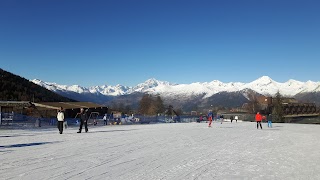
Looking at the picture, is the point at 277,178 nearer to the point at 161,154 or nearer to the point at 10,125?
the point at 161,154

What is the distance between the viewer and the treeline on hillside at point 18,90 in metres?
87.1

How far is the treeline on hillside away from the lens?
3429 inches

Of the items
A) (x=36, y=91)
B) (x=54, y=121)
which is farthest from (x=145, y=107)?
(x=54, y=121)

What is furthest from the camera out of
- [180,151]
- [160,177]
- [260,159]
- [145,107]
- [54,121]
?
[145,107]

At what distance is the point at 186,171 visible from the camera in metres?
8.95

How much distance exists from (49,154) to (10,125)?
21.8 meters

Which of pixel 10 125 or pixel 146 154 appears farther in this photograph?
pixel 10 125

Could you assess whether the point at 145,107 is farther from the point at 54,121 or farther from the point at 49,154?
the point at 49,154

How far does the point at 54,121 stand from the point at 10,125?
6338mm

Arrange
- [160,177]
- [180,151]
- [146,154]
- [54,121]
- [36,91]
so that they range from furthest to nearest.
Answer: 1. [36,91]
2. [54,121]
3. [180,151]
4. [146,154]
5. [160,177]

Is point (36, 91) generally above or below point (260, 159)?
above

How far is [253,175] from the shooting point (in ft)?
27.9

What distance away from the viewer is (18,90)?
9519 centimetres

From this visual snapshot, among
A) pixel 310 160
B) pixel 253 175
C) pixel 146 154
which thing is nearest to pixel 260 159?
pixel 310 160
